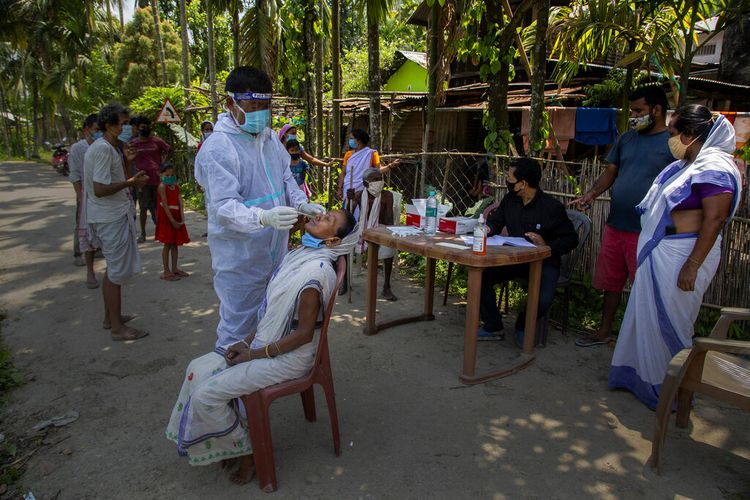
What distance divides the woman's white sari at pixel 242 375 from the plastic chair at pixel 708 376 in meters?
1.81

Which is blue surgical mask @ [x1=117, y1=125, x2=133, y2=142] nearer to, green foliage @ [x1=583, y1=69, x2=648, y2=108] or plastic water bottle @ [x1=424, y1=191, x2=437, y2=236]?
plastic water bottle @ [x1=424, y1=191, x2=437, y2=236]

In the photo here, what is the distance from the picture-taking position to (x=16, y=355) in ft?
13.5

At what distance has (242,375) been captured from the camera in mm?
2414

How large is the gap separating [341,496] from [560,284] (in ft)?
8.54

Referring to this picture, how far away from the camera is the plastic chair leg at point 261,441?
2.45 m

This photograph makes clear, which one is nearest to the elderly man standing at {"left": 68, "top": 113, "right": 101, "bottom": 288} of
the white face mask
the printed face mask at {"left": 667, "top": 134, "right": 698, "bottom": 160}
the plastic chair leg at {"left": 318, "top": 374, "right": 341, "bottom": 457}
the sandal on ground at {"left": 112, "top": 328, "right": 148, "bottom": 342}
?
the sandal on ground at {"left": 112, "top": 328, "right": 148, "bottom": 342}

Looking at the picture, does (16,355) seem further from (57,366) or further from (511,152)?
(511,152)

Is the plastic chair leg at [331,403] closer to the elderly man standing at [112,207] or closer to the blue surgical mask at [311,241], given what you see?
the blue surgical mask at [311,241]

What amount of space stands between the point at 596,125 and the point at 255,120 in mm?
7336

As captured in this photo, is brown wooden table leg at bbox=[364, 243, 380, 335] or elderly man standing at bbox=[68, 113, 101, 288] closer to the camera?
brown wooden table leg at bbox=[364, 243, 380, 335]

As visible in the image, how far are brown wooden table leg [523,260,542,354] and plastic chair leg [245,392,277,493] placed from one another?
7.45ft

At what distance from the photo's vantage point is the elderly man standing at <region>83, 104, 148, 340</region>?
419 centimetres

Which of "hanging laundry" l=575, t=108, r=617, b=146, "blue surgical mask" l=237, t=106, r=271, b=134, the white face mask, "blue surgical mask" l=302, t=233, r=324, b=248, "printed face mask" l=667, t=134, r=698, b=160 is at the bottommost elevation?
"blue surgical mask" l=302, t=233, r=324, b=248

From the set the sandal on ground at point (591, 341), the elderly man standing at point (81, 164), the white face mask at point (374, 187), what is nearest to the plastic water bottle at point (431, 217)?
the white face mask at point (374, 187)
